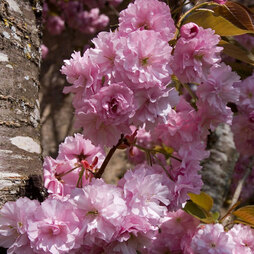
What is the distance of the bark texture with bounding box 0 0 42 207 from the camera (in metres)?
0.85


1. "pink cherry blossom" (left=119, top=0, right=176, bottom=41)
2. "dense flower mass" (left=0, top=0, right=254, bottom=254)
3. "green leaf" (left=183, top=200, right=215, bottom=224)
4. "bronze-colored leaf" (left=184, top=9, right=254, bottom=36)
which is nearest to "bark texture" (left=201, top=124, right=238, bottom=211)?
"green leaf" (left=183, top=200, right=215, bottom=224)

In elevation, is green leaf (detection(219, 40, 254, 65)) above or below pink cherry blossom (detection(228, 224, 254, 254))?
above

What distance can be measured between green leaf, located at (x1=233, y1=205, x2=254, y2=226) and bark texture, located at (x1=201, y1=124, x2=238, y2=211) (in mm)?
667

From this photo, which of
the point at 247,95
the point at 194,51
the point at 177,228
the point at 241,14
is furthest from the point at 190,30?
the point at 177,228

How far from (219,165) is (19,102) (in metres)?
1.14

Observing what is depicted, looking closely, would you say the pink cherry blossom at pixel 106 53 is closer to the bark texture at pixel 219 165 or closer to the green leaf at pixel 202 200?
the green leaf at pixel 202 200

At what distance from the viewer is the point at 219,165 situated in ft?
5.91

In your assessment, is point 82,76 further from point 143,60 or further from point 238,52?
point 238,52

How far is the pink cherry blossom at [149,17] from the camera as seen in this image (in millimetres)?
758

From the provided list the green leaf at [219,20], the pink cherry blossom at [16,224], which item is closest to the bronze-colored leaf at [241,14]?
the green leaf at [219,20]

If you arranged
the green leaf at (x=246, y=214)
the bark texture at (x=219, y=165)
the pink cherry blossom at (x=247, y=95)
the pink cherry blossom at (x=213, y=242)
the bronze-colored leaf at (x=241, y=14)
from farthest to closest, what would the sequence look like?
the bark texture at (x=219, y=165)
the pink cherry blossom at (x=247, y=95)
the green leaf at (x=246, y=214)
the pink cherry blossom at (x=213, y=242)
the bronze-colored leaf at (x=241, y=14)

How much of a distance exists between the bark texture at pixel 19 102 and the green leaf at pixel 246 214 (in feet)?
1.71

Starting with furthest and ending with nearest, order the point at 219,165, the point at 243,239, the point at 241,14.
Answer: the point at 219,165, the point at 243,239, the point at 241,14

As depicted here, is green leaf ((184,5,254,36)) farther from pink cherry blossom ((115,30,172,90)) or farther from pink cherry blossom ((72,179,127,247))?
pink cherry blossom ((72,179,127,247))
